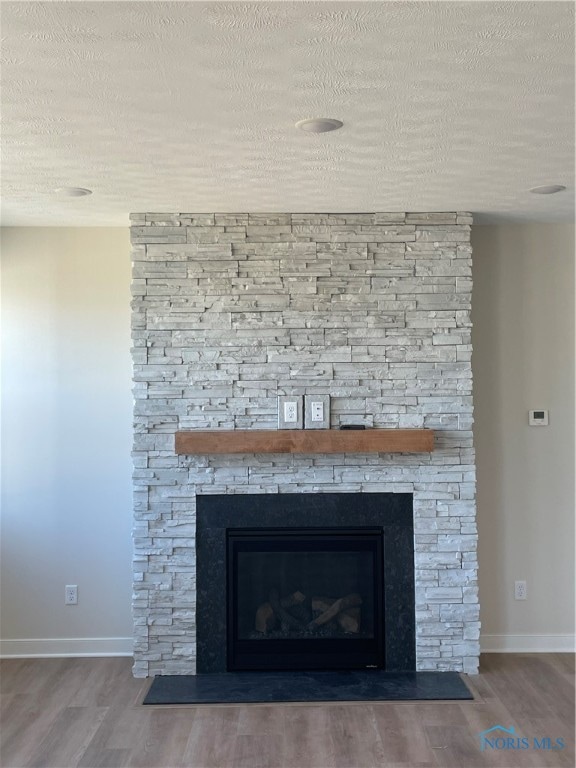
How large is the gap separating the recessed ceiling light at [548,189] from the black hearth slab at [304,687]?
240 centimetres

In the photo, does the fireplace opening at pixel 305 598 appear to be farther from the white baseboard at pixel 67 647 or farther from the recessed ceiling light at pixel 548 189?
the recessed ceiling light at pixel 548 189

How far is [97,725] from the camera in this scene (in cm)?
357

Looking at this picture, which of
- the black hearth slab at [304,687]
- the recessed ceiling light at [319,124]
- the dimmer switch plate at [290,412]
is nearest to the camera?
the recessed ceiling light at [319,124]

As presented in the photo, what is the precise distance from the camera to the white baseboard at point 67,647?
451 centimetres

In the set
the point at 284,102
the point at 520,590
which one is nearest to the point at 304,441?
the point at 520,590

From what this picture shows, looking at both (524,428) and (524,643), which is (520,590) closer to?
(524,643)

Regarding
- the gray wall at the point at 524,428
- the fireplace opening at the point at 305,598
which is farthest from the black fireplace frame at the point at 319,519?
the gray wall at the point at 524,428

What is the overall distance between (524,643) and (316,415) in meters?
1.78

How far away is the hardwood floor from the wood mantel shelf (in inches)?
47.2

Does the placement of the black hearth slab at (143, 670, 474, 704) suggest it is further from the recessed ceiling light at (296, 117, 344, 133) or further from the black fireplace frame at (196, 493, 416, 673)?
the recessed ceiling light at (296, 117, 344, 133)

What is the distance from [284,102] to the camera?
2.58 metres

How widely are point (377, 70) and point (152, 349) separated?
2253mm

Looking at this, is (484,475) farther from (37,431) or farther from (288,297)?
(37,431)

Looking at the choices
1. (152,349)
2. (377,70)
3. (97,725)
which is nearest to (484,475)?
(152,349)
